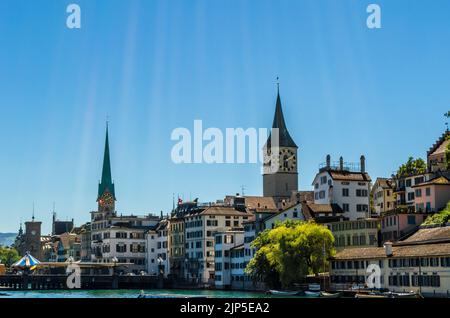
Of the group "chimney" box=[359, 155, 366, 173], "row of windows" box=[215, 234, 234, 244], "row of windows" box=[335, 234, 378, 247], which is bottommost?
"row of windows" box=[335, 234, 378, 247]

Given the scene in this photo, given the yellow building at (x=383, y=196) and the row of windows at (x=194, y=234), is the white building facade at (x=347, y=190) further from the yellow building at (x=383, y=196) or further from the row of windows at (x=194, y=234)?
the row of windows at (x=194, y=234)

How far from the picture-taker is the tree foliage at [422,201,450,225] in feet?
306


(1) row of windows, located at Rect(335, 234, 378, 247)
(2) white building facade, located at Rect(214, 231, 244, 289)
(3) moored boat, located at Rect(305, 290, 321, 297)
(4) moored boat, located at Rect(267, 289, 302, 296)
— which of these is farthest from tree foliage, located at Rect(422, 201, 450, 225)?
(2) white building facade, located at Rect(214, 231, 244, 289)

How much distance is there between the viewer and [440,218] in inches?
3725

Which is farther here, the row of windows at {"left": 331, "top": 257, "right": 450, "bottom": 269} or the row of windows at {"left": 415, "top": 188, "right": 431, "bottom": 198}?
the row of windows at {"left": 415, "top": 188, "right": 431, "bottom": 198}

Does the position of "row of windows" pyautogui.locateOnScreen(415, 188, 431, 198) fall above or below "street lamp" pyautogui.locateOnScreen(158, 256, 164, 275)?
above

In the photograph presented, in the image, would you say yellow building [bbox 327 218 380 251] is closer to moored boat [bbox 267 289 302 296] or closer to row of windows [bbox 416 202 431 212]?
row of windows [bbox 416 202 431 212]

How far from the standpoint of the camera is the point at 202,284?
496 ft

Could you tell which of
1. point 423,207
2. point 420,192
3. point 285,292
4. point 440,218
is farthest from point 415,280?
point 420,192

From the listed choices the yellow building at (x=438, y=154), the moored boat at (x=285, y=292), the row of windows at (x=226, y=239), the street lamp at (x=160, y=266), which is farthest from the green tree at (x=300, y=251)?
the street lamp at (x=160, y=266)

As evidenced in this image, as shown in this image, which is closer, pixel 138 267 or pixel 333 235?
pixel 333 235
